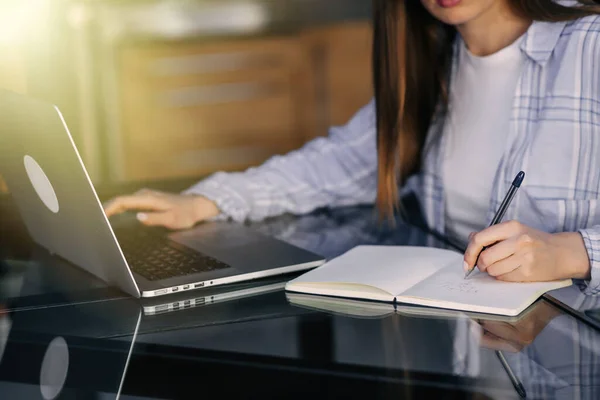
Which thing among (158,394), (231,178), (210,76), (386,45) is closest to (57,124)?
(158,394)

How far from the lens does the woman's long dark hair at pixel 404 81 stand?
148cm

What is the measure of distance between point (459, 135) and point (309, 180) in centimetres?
28

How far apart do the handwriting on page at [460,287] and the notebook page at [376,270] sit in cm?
4

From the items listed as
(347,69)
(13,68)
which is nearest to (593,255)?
(13,68)

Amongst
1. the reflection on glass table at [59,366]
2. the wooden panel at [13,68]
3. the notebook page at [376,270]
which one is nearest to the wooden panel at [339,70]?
the wooden panel at [13,68]

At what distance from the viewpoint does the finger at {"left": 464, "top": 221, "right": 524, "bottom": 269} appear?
100 centimetres

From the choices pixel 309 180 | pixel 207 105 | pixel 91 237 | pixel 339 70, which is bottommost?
pixel 207 105

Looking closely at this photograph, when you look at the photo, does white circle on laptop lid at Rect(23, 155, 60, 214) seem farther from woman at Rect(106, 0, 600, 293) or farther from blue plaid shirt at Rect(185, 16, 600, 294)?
blue plaid shirt at Rect(185, 16, 600, 294)

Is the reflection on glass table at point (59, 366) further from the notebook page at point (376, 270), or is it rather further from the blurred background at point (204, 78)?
the blurred background at point (204, 78)

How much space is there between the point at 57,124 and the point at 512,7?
0.83 metres

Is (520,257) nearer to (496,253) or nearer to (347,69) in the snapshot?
(496,253)

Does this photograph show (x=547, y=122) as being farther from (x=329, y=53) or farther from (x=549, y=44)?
(x=329, y=53)

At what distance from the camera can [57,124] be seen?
0.94 metres

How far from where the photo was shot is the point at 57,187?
3.38 ft
